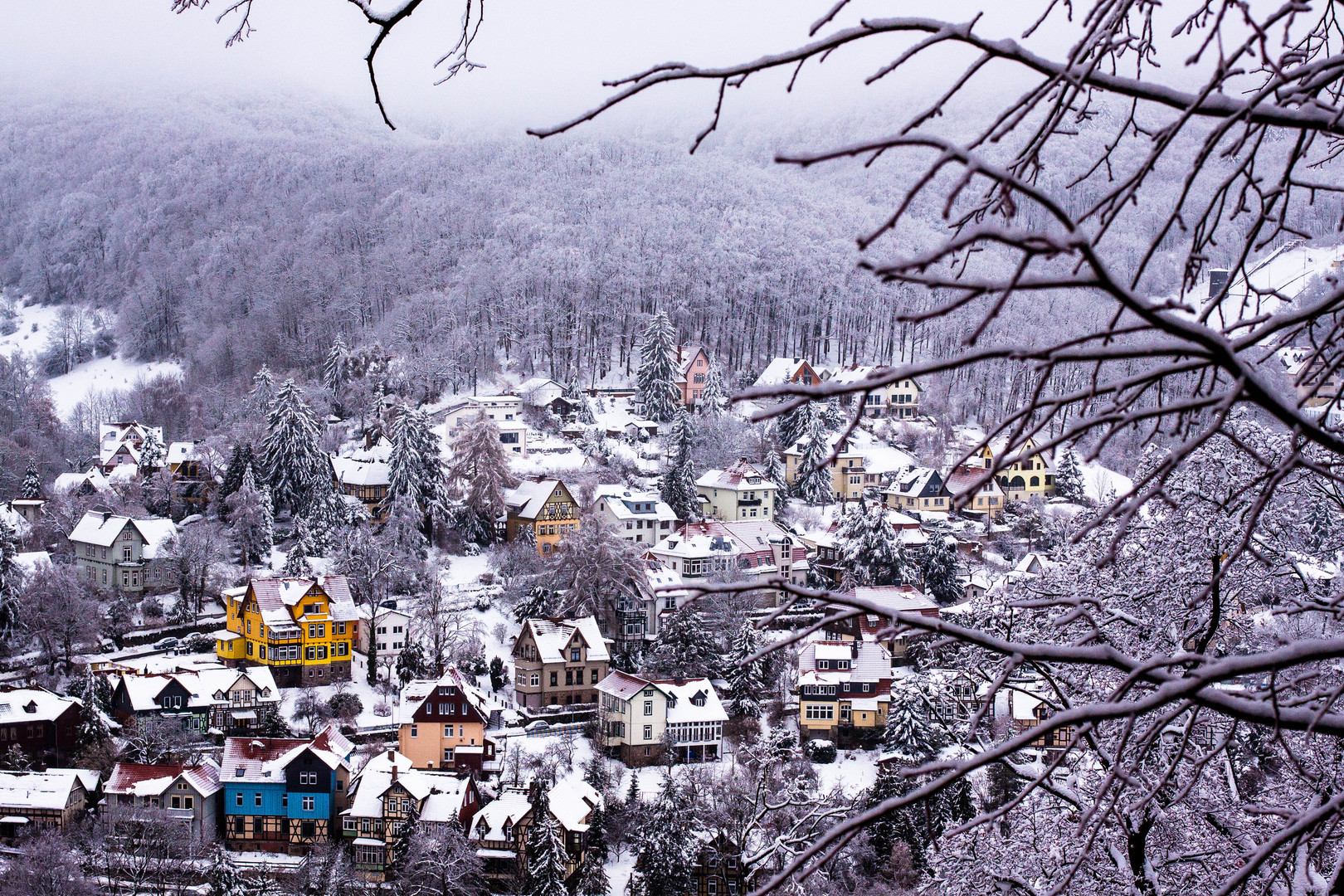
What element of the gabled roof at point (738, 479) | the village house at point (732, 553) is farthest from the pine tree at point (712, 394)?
the village house at point (732, 553)

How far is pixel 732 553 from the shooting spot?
3114cm

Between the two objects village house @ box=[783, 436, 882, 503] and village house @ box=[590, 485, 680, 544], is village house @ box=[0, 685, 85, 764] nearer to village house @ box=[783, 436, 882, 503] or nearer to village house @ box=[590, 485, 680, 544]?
village house @ box=[590, 485, 680, 544]

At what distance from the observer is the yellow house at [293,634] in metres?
25.7

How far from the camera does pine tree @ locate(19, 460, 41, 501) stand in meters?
36.2

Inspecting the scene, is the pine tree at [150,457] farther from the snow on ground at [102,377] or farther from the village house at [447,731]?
the village house at [447,731]

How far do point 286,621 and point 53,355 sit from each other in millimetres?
40224

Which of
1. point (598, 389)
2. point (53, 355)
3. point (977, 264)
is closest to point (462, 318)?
point (598, 389)

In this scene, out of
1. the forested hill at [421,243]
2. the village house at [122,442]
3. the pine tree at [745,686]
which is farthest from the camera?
the forested hill at [421,243]

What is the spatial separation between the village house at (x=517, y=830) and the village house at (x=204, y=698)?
232 inches

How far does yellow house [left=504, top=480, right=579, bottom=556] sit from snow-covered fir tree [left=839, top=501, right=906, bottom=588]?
744 centimetres

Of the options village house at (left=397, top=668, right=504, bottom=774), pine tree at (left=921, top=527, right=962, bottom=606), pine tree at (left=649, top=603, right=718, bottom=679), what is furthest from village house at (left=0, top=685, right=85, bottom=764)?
pine tree at (left=921, top=527, right=962, bottom=606)

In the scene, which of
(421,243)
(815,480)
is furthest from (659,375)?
(421,243)

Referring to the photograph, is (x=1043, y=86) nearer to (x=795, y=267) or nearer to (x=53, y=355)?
(x=795, y=267)

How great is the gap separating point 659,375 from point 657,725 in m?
22.0
